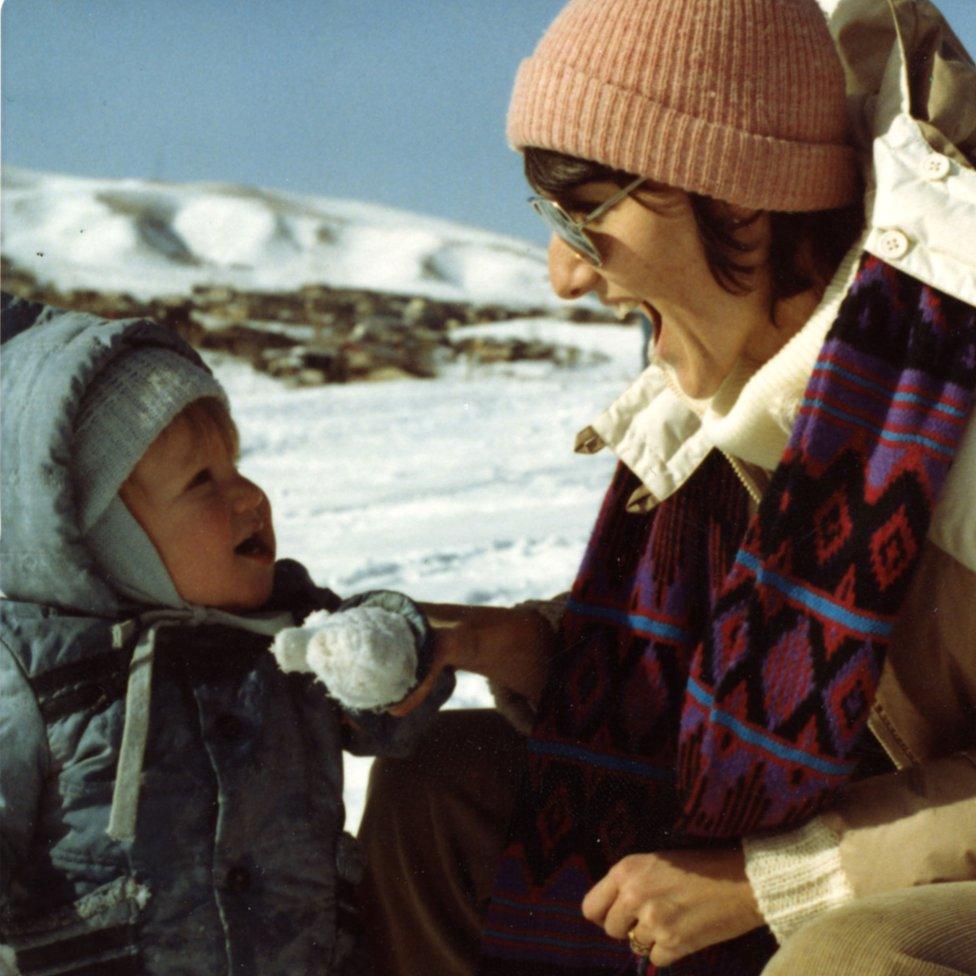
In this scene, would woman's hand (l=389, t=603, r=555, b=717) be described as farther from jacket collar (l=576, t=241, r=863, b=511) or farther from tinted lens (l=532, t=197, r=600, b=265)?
tinted lens (l=532, t=197, r=600, b=265)

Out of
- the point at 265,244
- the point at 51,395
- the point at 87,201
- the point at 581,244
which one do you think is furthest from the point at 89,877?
the point at 87,201

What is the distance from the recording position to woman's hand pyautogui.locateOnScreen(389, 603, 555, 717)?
1.95m

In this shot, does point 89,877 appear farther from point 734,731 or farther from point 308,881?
point 734,731

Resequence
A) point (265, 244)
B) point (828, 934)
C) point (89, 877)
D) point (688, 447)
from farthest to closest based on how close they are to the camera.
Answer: point (265, 244) → point (688, 447) → point (89, 877) → point (828, 934)

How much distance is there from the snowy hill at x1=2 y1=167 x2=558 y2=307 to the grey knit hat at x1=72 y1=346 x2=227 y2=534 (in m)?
15.6

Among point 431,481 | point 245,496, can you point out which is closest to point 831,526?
point 245,496

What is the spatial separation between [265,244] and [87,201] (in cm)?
589

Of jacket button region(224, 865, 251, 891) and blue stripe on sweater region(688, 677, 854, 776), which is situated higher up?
blue stripe on sweater region(688, 677, 854, 776)

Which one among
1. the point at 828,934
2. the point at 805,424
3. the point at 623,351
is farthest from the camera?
the point at 623,351

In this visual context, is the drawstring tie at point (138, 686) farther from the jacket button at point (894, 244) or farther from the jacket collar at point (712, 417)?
the jacket button at point (894, 244)

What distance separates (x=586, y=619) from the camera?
6.72ft

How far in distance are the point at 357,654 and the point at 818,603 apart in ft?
1.95

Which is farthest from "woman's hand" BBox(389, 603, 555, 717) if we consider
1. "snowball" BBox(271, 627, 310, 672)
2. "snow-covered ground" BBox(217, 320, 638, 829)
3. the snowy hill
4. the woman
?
the snowy hill

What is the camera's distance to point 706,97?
1.75 m
